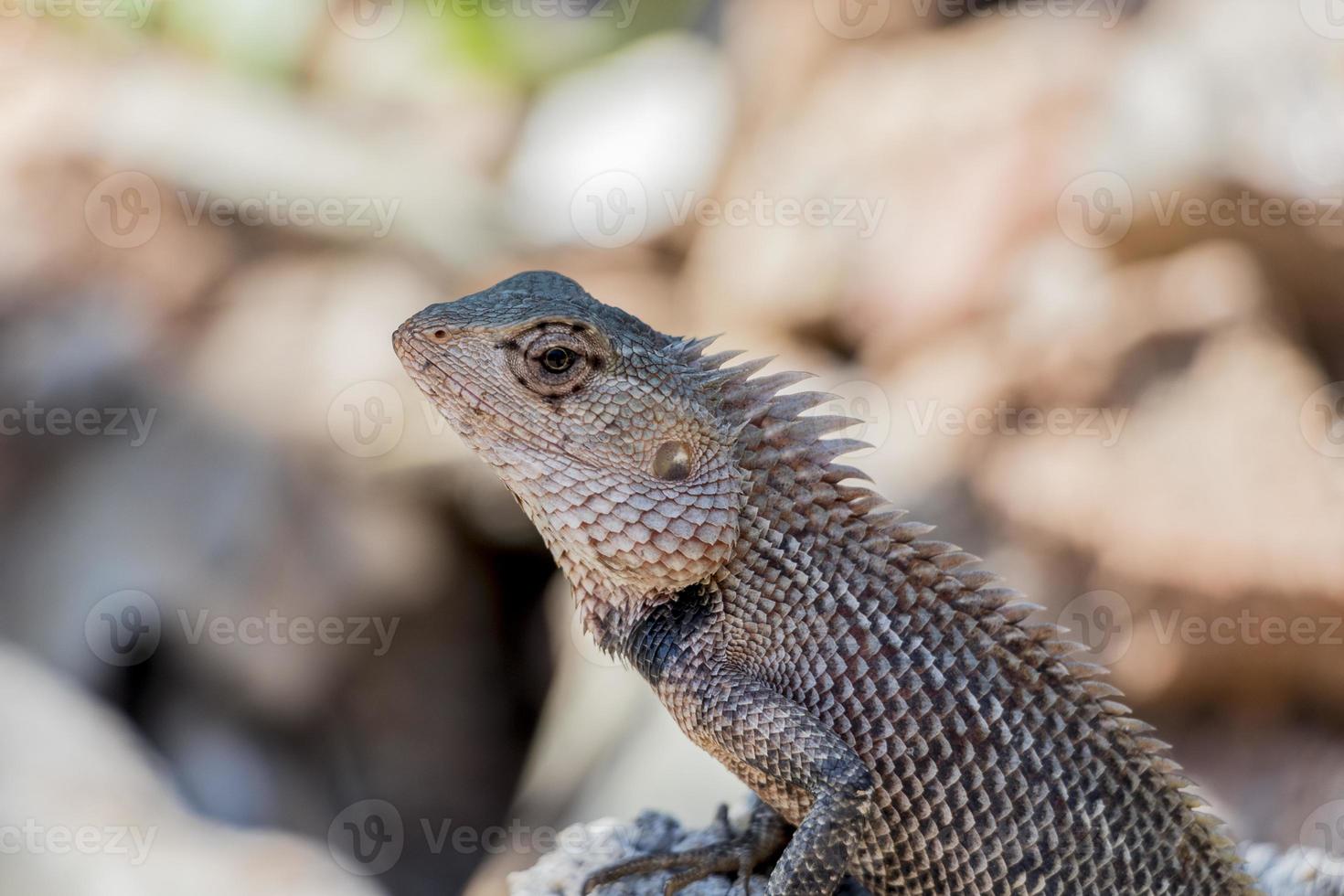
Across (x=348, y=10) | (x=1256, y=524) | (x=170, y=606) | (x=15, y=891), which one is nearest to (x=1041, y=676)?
(x=1256, y=524)

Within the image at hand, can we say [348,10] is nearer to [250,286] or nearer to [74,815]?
[250,286]

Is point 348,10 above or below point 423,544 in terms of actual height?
above
